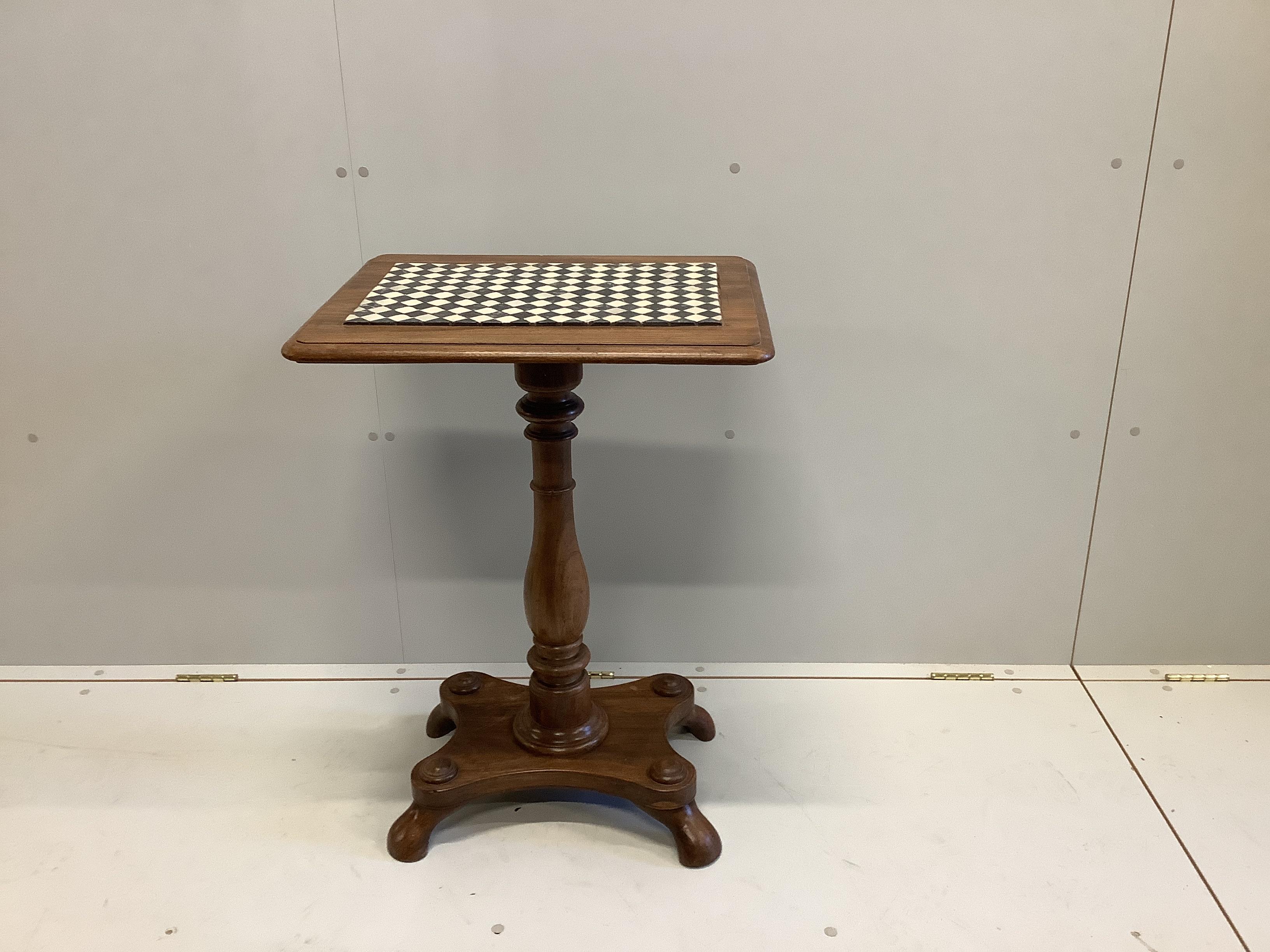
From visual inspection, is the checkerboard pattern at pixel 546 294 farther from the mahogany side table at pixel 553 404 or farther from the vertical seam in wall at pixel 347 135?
the vertical seam in wall at pixel 347 135

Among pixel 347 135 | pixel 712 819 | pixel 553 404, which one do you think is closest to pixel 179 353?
pixel 347 135

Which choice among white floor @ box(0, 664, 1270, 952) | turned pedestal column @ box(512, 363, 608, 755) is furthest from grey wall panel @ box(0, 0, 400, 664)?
turned pedestal column @ box(512, 363, 608, 755)

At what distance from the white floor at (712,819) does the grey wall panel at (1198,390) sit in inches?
5.5

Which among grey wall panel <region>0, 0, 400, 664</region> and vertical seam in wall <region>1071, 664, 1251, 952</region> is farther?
grey wall panel <region>0, 0, 400, 664</region>

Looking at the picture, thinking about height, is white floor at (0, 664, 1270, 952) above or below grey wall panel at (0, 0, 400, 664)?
below

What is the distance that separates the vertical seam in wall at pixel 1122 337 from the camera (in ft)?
5.93

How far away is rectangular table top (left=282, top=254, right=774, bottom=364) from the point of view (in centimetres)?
134

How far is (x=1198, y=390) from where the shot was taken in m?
2.02

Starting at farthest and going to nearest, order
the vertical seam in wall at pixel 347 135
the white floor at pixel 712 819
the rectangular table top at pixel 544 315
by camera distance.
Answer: the vertical seam in wall at pixel 347 135
the white floor at pixel 712 819
the rectangular table top at pixel 544 315

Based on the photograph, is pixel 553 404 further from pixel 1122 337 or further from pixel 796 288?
pixel 1122 337

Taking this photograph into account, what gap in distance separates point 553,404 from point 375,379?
0.54m

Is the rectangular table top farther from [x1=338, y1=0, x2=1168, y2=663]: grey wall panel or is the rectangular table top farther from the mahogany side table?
[x1=338, y1=0, x2=1168, y2=663]: grey wall panel

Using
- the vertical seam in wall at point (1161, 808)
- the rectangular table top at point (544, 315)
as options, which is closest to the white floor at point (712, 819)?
the vertical seam in wall at point (1161, 808)

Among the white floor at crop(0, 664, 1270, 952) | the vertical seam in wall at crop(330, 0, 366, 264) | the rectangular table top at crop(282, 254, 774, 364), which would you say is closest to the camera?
the rectangular table top at crop(282, 254, 774, 364)
